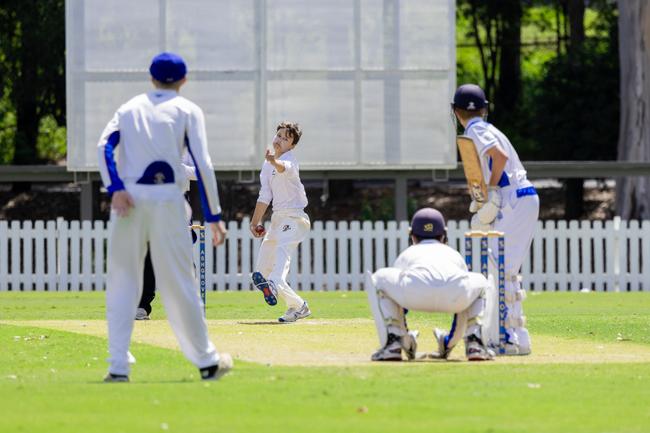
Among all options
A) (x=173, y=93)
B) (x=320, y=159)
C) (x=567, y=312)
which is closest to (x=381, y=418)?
(x=173, y=93)

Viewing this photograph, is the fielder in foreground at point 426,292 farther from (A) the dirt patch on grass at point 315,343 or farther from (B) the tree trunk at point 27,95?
(B) the tree trunk at point 27,95

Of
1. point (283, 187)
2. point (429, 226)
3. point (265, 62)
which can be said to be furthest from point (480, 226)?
point (265, 62)

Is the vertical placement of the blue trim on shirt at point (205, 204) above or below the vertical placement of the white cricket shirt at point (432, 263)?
above

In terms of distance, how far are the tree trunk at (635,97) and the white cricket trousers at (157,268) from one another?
2492 cm

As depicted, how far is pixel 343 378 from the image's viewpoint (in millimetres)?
10930

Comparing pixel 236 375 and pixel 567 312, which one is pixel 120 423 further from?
pixel 567 312

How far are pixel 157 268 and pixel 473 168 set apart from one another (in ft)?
10.2

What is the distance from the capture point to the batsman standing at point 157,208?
10562mm

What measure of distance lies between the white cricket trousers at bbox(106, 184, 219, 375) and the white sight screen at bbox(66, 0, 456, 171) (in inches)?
765

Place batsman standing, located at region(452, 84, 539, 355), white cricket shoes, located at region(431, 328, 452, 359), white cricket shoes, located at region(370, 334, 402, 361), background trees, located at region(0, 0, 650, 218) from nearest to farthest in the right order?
white cricket shoes, located at region(370, 334, 402, 361) < white cricket shoes, located at region(431, 328, 452, 359) < batsman standing, located at region(452, 84, 539, 355) < background trees, located at region(0, 0, 650, 218)

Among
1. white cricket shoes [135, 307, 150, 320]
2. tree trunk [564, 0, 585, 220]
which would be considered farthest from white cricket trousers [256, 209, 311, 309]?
tree trunk [564, 0, 585, 220]

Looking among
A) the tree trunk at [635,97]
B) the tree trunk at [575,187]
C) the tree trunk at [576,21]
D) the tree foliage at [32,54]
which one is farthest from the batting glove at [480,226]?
the tree trunk at [576,21]

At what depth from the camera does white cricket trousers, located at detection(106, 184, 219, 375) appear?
10.6m

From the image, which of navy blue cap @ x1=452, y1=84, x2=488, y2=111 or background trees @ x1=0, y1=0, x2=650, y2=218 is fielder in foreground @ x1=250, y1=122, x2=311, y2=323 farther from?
background trees @ x1=0, y1=0, x2=650, y2=218
